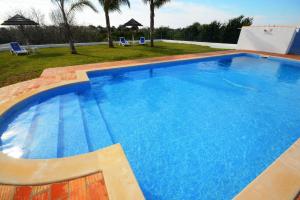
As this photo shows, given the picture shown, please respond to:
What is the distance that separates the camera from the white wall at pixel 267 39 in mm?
12805

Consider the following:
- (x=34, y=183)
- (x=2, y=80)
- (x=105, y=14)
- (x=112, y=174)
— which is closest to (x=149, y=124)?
(x=112, y=174)

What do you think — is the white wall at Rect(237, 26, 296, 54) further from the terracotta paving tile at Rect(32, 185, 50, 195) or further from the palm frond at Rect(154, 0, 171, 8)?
the terracotta paving tile at Rect(32, 185, 50, 195)

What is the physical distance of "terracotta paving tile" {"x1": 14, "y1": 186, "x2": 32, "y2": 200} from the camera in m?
1.88

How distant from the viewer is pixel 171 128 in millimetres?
4246

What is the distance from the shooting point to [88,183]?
6.77 ft

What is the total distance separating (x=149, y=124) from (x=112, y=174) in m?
2.30

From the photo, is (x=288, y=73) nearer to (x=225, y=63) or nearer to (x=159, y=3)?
(x=225, y=63)

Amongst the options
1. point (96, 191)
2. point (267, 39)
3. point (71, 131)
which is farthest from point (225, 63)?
point (96, 191)

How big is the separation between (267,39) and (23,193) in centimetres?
1763

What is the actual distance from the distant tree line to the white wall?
235 inches

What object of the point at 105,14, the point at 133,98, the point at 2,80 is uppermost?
the point at 105,14

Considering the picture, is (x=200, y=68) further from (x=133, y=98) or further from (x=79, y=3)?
(x=79, y=3)

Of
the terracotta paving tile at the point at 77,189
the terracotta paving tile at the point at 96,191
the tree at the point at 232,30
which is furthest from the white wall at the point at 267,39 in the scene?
the terracotta paving tile at the point at 77,189

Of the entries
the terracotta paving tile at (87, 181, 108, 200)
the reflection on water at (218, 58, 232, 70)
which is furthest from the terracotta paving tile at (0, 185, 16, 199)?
the reflection on water at (218, 58, 232, 70)
